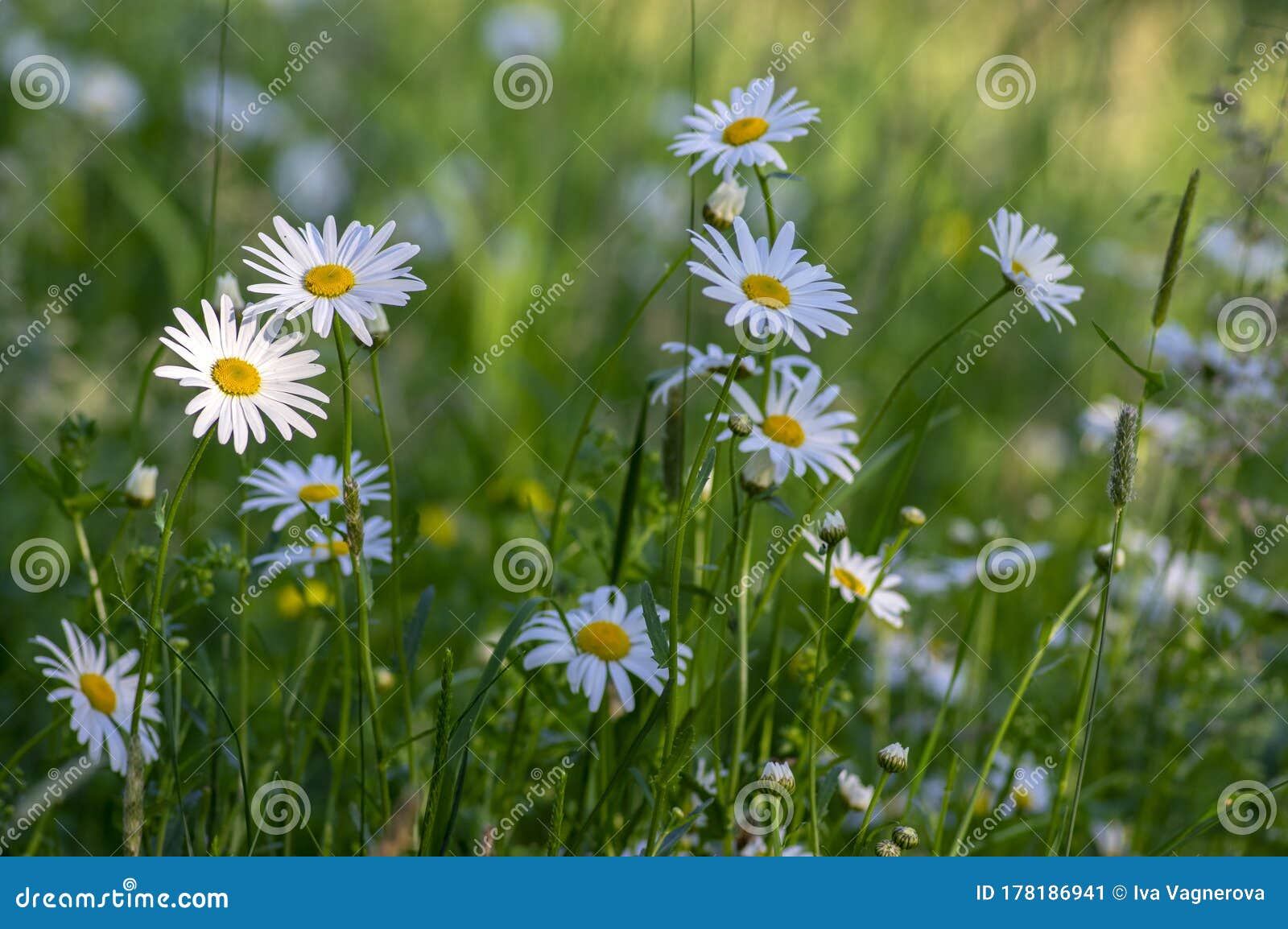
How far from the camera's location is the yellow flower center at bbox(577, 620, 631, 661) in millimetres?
1267

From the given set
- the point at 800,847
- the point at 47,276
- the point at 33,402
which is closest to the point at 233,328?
the point at 800,847

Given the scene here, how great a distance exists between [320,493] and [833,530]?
60 cm

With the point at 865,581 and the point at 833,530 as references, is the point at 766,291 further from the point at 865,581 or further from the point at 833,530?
the point at 865,581

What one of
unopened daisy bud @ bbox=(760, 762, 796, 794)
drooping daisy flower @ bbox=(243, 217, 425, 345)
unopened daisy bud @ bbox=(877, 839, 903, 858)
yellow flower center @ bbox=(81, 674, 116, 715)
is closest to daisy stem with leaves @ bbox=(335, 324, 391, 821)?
drooping daisy flower @ bbox=(243, 217, 425, 345)

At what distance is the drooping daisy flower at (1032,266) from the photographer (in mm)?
1231

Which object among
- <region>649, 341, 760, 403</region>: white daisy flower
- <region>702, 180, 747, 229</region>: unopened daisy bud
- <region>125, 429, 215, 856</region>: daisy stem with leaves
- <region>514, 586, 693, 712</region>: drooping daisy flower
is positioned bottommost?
<region>125, 429, 215, 856</region>: daisy stem with leaves

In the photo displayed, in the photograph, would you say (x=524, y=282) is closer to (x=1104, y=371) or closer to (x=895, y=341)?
(x=895, y=341)

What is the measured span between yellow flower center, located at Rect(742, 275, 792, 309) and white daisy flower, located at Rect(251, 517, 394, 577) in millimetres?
482

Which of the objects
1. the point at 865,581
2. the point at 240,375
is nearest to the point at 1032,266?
the point at 865,581

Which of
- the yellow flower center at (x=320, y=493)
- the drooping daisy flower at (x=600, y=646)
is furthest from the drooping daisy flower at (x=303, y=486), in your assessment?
the drooping daisy flower at (x=600, y=646)

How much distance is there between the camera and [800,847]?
1400mm

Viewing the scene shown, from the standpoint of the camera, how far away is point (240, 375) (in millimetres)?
1045

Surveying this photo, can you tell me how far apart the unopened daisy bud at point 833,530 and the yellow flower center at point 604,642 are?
0.25 m

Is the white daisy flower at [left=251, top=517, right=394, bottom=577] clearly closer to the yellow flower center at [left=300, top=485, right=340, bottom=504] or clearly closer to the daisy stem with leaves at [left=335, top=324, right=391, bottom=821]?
the yellow flower center at [left=300, top=485, right=340, bottom=504]
